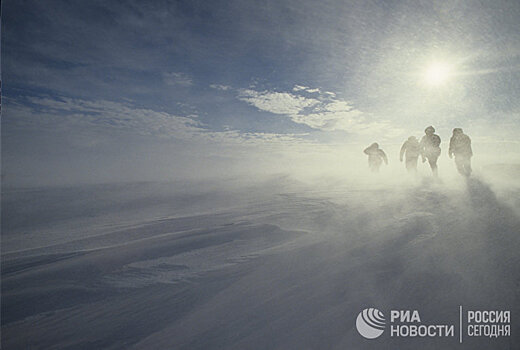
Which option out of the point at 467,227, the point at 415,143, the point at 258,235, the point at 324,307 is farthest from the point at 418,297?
the point at 415,143

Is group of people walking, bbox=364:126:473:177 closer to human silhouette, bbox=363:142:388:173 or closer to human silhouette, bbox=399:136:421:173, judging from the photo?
human silhouette, bbox=399:136:421:173

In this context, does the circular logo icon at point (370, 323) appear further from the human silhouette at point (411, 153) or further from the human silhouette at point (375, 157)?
the human silhouette at point (375, 157)

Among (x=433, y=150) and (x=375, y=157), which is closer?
(x=433, y=150)

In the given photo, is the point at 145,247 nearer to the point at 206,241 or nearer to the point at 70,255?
the point at 206,241

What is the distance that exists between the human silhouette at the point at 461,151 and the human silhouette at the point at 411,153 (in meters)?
2.24

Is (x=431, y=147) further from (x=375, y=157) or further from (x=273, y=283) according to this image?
(x=273, y=283)

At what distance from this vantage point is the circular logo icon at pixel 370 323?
63.4 inches

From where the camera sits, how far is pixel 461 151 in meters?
9.74

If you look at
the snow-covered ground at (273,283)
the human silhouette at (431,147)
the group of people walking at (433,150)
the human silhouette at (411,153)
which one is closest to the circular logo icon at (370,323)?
the snow-covered ground at (273,283)

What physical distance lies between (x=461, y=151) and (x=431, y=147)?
132cm

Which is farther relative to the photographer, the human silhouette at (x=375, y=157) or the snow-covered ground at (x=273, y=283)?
the human silhouette at (x=375, y=157)

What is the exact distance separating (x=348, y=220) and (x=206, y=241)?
2.86 metres

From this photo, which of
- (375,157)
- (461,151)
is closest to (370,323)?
(461,151)

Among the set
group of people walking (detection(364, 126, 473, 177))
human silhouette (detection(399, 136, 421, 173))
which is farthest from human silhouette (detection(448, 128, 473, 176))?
human silhouette (detection(399, 136, 421, 173))
